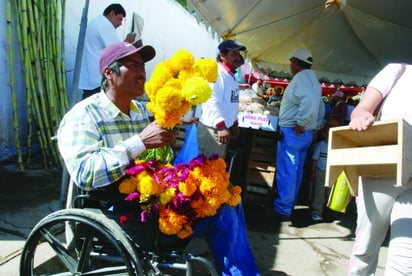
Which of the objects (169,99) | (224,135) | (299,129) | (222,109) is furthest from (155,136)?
(299,129)

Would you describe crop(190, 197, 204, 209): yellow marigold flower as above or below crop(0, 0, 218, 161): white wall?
below

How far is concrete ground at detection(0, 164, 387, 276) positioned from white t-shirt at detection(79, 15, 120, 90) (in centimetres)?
110

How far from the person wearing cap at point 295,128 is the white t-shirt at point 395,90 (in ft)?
6.85

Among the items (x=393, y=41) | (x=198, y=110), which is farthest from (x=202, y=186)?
(x=393, y=41)

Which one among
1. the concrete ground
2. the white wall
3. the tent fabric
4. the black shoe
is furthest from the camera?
the tent fabric

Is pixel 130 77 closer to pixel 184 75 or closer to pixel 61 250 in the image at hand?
pixel 184 75

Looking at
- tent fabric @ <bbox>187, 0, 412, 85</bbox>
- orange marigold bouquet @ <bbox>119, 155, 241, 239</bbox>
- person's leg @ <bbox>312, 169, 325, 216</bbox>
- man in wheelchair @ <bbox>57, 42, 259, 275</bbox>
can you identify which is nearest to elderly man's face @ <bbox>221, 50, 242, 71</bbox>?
tent fabric @ <bbox>187, 0, 412, 85</bbox>

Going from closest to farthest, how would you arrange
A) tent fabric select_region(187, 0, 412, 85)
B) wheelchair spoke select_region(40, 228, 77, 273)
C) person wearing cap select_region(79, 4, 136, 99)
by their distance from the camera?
wheelchair spoke select_region(40, 228, 77, 273) → person wearing cap select_region(79, 4, 136, 99) → tent fabric select_region(187, 0, 412, 85)

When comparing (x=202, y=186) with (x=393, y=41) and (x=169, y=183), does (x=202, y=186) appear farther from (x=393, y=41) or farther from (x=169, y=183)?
(x=393, y=41)

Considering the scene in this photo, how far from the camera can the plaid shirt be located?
1.74 m

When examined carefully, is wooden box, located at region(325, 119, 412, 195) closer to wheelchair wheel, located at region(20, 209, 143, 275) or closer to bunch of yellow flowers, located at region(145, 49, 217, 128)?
bunch of yellow flowers, located at region(145, 49, 217, 128)

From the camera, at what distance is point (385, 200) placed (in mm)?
1938

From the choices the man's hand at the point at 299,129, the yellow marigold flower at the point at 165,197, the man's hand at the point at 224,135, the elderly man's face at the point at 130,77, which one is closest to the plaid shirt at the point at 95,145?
the elderly man's face at the point at 130,77

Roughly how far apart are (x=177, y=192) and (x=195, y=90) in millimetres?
493
